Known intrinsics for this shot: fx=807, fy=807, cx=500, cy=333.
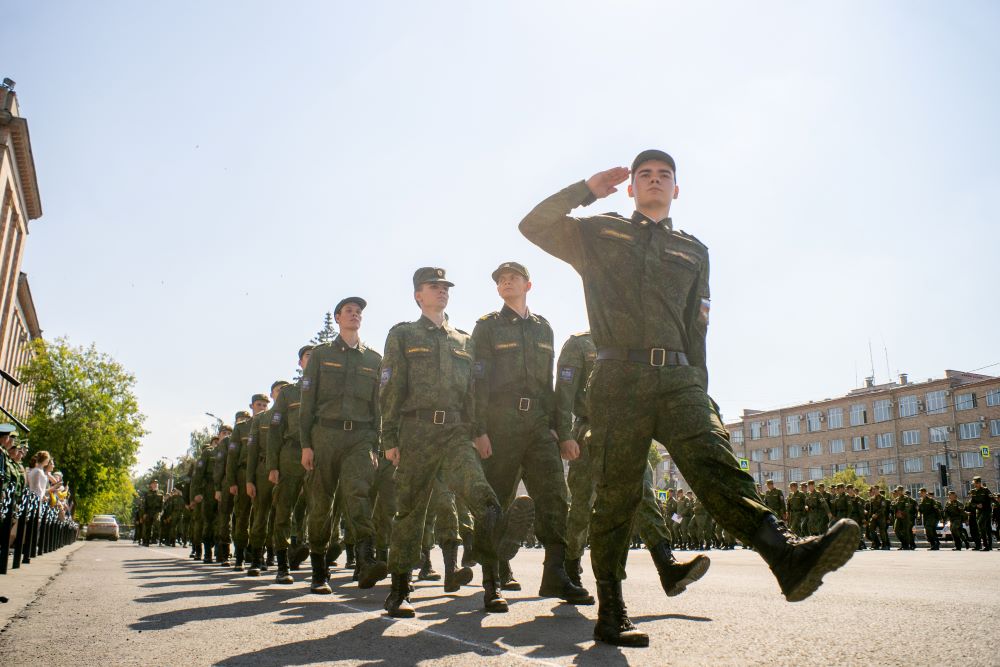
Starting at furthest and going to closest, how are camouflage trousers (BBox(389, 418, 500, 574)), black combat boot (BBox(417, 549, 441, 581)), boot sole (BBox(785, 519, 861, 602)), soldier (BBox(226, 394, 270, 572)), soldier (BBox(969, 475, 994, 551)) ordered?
soldier (BBox(969, 475, 994, 551))
soldier (BBox(226, 394, 270, 572))
black combat boot (BBox(417, 549, 441, 581))
camouflage trousers (BBox(389, 418, 500, 574))
boot sole (BBox(785, 519, 861, 602))

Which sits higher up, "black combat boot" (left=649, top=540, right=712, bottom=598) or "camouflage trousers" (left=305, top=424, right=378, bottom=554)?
"camouflage trousers" (left=305, top=424, right=378, bottom=554)

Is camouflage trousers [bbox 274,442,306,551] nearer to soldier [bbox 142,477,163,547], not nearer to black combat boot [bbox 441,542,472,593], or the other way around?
black combat boot [bbox 441,542,472,593]

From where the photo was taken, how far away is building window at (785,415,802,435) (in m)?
88.0

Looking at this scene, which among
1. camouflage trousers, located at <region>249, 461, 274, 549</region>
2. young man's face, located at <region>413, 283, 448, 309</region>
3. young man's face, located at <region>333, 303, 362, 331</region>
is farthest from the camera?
camouflage trousers, located at <region>249, 461, 274, 549</region>

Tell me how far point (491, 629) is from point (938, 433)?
79.0m

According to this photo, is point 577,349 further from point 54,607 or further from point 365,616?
point 54,607

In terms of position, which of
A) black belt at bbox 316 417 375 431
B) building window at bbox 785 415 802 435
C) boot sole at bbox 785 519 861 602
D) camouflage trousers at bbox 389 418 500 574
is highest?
building window at bbox 785 415 802 435

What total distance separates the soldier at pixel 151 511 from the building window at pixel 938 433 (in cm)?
6592

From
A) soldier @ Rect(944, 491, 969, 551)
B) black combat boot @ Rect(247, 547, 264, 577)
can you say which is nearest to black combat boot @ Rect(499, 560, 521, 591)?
black combat boot @ Rect(247, 547, 264, 577)

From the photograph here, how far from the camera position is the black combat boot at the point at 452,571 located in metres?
7.00

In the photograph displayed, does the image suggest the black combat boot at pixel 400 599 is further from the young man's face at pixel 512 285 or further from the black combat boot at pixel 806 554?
the black combat boot at pixel 806 554

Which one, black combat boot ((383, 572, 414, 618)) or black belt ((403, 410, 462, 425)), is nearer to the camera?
black combat boot ((383, 572, 414, 618))

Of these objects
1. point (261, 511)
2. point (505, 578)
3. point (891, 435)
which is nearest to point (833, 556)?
point (505, 578)

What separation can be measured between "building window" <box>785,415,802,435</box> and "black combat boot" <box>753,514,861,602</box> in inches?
3569
